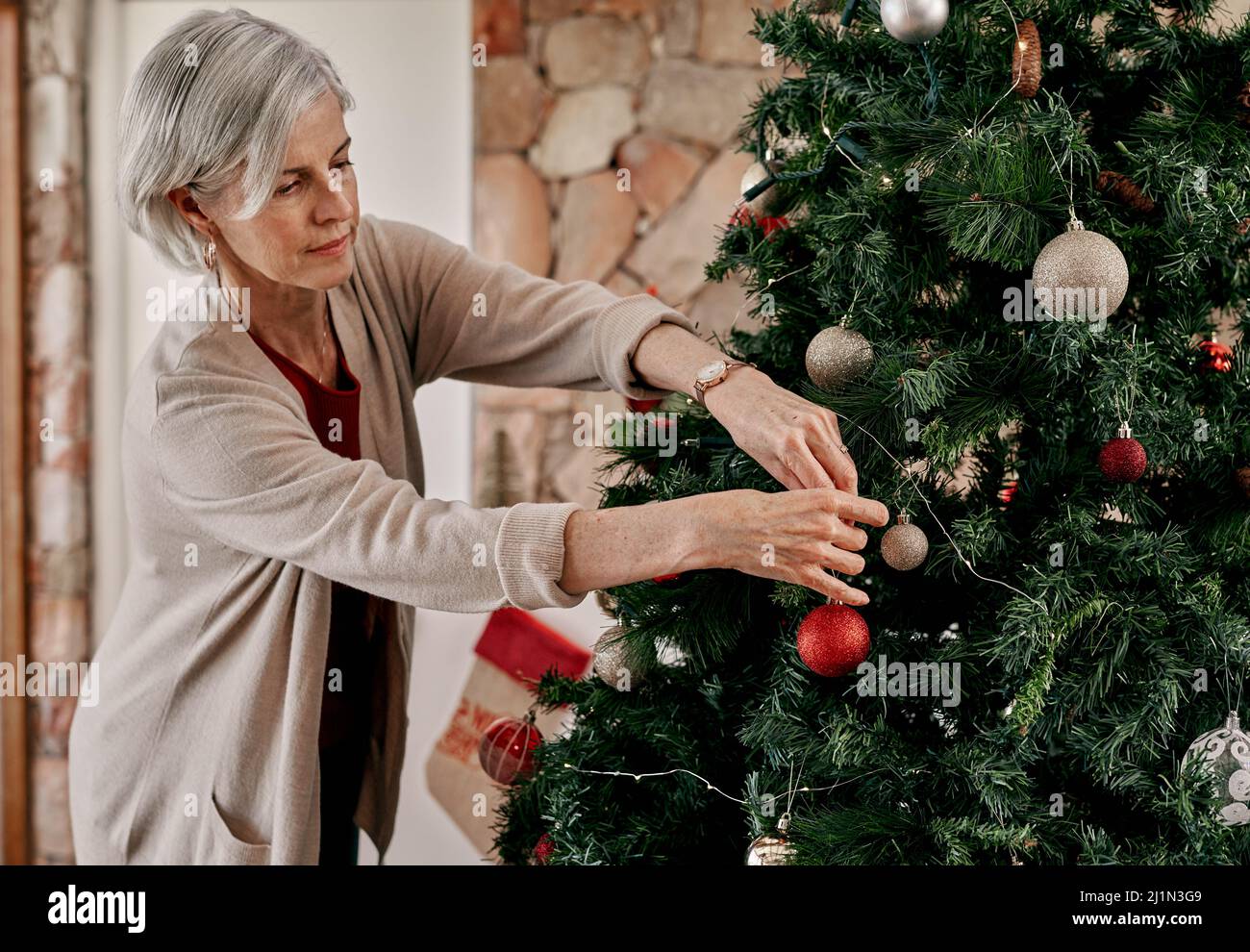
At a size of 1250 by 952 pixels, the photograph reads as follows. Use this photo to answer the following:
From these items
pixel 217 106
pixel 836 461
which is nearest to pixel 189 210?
pixel 217 106

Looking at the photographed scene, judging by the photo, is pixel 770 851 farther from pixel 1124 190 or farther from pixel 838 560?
pixel 1124 190

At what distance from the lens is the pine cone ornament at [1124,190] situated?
2.47 ft

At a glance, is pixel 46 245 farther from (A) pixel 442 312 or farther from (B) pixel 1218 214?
(B) pixel 1218 214

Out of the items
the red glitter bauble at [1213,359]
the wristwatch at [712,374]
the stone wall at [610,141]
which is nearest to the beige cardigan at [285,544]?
the wristwatch at [712,374]

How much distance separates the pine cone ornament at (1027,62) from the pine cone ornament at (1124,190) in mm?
81

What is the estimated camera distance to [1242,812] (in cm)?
71

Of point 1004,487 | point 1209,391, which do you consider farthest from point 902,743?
point 1209,391

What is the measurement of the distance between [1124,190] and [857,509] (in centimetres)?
31

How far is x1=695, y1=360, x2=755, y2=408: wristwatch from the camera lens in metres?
0.85

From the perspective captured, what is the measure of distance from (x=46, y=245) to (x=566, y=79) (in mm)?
1143

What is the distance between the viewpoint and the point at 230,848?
969 millimetres

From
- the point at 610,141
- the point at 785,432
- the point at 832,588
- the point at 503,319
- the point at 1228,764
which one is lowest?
the point at 1228,764

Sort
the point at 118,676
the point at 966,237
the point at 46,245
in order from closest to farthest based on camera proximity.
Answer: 1. the point at 966,237
2. the point at 118,676
3. the point at 46,245

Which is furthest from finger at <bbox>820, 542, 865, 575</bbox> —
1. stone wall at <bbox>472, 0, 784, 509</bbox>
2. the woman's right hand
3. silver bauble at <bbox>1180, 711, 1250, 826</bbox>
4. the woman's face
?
stone wall at <bbox>472, 0, 784, 509</bbox>
